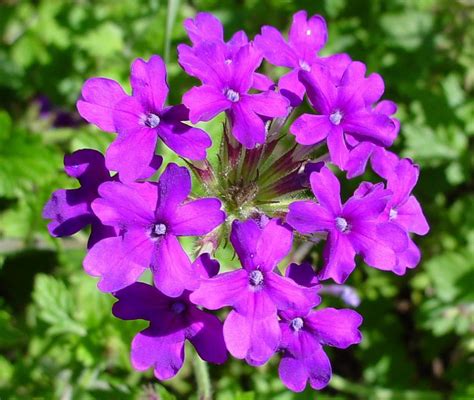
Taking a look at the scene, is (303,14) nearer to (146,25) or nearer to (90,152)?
(90,152)

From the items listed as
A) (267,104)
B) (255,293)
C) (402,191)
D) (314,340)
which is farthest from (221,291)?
(402,191)

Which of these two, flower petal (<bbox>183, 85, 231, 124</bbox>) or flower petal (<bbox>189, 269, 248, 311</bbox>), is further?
flower petal (<bbox>183, 85, 231, 124</bbox>)

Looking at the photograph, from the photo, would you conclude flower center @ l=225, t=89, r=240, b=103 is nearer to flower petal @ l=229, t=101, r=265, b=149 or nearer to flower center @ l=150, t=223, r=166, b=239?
flower petal @ l=229, t=101, r=265, b=149

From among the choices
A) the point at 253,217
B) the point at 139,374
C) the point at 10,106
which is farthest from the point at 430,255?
the point at 10,106

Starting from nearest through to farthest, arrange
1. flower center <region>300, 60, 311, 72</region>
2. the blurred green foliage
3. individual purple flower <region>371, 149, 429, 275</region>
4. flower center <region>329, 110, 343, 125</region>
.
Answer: flower center <region>329, 110, 343, 125</region> < individual purple flower <region>371, 149, 429, 275</region> < flower center <region>300, 60, 311, 72</region> < the blurred green foliage

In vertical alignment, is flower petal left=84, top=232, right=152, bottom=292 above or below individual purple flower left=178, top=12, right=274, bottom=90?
below

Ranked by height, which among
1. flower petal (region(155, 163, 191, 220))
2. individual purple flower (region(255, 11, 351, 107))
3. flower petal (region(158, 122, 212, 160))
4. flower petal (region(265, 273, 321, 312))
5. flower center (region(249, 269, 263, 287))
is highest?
individual purple flower (region(255, 11, 351, 107))

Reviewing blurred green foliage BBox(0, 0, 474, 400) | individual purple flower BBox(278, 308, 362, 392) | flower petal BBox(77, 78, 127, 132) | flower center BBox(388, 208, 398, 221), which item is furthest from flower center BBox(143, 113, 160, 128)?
blurred green foliage BBox(0, 0, 474, 400)

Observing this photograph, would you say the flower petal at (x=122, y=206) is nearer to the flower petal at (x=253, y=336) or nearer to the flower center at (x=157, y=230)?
the flower center at (x=157, y=230)
